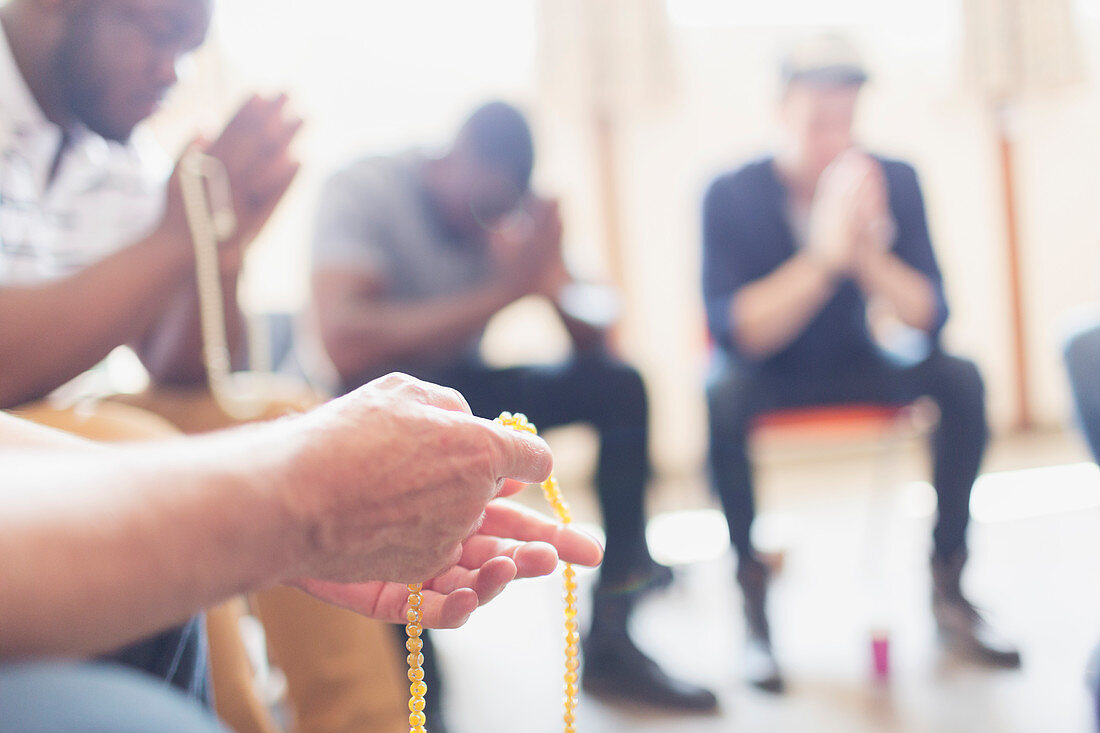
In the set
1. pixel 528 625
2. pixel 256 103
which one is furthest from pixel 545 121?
pixel 256 103

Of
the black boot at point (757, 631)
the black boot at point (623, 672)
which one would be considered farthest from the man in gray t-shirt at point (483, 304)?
the black boot at point (757, 631)

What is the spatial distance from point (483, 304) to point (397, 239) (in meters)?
0.27

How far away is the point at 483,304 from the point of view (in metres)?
A: 1.46

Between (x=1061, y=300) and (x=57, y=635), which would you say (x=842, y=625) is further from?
(x=1061, y=300)

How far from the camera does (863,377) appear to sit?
1.64 metres

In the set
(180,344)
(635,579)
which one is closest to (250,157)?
(180,344)

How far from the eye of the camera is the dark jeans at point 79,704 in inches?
10.4

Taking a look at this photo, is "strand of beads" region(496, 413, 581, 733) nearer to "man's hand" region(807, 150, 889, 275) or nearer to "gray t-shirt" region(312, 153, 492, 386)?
"gray t-shirt" region(312, 153, 492, 386)

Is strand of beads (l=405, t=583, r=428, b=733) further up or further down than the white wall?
further down

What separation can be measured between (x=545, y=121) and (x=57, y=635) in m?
2.89

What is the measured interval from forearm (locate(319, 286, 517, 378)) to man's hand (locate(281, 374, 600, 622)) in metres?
0.92

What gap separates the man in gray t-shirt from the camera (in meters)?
1.38

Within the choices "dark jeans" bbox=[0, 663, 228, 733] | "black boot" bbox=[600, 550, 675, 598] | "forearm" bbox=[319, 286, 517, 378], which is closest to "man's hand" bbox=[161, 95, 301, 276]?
"forearm" bbox=[319, 286, 517, 378]

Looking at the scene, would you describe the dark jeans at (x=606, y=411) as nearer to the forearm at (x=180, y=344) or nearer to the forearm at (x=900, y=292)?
the forearm at (x=180, y=344)
